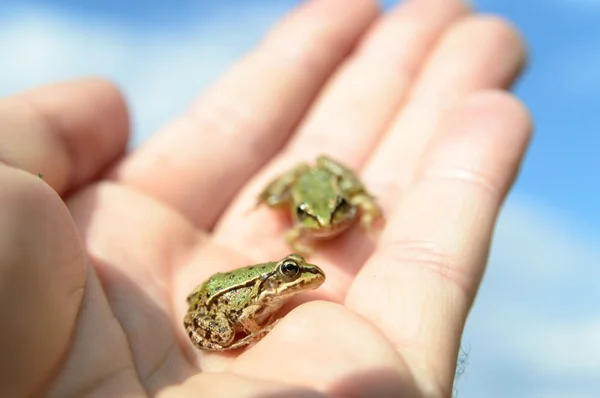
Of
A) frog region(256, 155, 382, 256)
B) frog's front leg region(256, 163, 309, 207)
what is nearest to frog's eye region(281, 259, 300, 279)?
frog region(256, 155, 382, 256)

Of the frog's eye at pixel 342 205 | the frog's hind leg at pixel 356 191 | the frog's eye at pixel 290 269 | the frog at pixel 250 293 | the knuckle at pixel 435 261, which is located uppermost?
the frog's hind leg at pixel 356 191

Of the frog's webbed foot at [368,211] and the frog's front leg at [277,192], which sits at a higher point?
the frog's webbed foot at [368,211]

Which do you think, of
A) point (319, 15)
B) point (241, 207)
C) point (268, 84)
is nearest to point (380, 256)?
point (241, 207)

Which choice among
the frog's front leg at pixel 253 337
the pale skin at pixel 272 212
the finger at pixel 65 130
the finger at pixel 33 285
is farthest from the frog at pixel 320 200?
the finger at pixel 33 285

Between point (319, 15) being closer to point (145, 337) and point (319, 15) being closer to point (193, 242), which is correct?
point (193, 242)

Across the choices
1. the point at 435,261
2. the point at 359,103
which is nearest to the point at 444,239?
the point at 435,261

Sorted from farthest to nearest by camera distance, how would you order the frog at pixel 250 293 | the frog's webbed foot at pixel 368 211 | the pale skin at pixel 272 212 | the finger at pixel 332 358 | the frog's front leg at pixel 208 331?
the frog's webbed foot at pixel 368 211 < the frog at pixel 250 293 < the frog's front leg at pixel 208 331 < the pale skin at pixel 272 212 < the finger at pixel 332 358

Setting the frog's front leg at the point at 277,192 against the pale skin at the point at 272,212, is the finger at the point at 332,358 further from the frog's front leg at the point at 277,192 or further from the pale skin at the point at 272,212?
the frog's front leg at the point at 277,192

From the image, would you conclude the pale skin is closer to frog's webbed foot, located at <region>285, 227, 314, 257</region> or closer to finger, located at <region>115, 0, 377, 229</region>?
finger, located at <region>115, 0, 377, 229</region>
